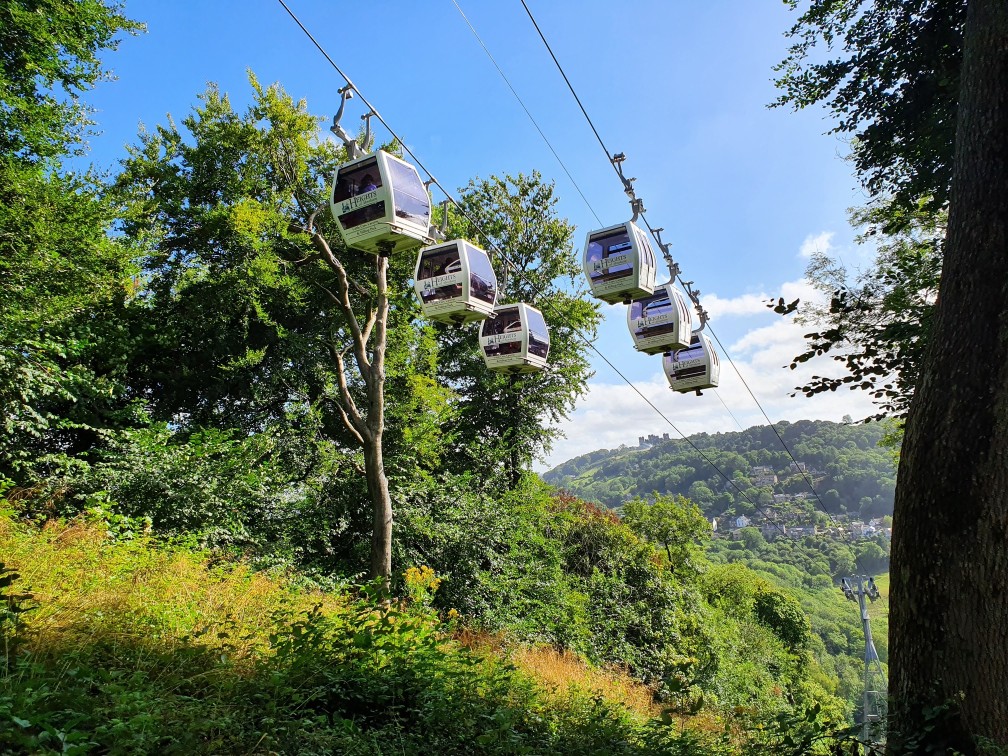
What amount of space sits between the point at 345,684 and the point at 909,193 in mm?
9016

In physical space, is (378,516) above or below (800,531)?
above

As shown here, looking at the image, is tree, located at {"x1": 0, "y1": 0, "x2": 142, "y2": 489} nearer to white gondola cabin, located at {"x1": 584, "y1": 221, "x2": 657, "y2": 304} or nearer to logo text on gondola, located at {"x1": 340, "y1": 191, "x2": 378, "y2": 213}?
logo text on gondola, located at {"x1": 340, "y1": 191, "x2": 378, "y2": 213}

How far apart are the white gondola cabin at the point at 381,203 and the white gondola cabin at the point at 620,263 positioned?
2.88 meters

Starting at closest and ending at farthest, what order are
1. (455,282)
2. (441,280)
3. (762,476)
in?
(455,282)
(441,280)
(762,476)

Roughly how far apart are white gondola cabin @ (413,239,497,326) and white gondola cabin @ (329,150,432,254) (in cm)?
105

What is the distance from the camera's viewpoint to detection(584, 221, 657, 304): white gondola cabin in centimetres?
848

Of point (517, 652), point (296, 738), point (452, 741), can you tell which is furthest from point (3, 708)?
point (517, 652)

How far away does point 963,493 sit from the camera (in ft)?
12.3

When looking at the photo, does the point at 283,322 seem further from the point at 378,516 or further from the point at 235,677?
the point at 235,677

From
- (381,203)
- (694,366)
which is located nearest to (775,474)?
(694,366)

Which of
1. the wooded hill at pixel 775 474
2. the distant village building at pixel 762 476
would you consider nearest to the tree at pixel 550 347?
the wooded hill at pixel 775 474

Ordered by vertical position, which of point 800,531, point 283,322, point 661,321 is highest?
point 283,322

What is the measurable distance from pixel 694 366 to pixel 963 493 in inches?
315

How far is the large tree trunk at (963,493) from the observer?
3.62 meters
